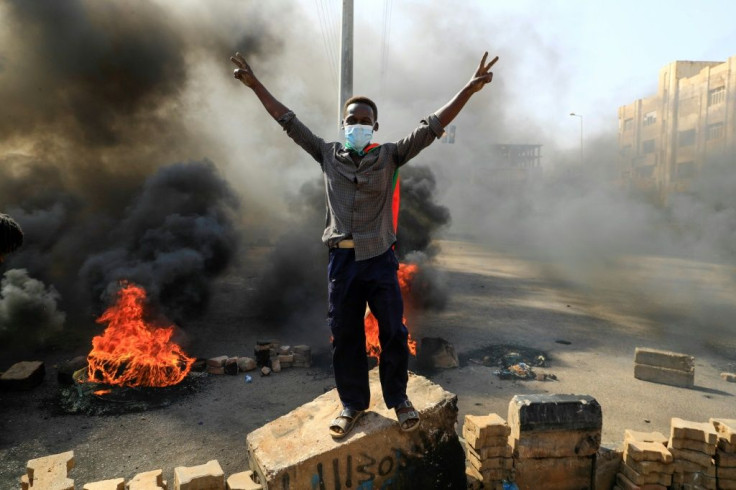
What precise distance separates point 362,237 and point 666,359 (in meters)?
Result: 6.52

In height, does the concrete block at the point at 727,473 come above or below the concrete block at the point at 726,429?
below

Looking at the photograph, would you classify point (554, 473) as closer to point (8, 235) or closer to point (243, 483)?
point (243, 483)

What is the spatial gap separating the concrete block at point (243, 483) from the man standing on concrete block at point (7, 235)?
191 centimetres

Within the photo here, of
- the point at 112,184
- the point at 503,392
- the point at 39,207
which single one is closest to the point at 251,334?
the point at 503,392

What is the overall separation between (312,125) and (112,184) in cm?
880

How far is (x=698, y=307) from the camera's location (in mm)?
11258

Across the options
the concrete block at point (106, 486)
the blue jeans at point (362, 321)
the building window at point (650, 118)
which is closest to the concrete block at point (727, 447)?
the blue jeans at point (362, 321)

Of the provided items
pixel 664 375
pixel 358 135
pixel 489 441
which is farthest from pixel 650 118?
pixel 358 135

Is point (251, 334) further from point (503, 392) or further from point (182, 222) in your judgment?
point (503, 392)

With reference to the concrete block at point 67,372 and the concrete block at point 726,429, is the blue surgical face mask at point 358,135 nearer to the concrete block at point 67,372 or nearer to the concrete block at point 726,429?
the concrete block at point 726,429

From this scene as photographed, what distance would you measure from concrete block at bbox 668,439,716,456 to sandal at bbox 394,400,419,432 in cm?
234

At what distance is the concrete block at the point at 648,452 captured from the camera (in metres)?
3.60

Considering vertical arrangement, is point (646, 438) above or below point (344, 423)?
below

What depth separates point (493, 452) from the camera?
144 inches
